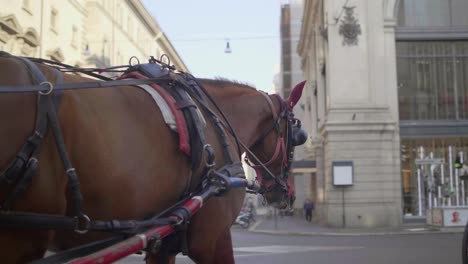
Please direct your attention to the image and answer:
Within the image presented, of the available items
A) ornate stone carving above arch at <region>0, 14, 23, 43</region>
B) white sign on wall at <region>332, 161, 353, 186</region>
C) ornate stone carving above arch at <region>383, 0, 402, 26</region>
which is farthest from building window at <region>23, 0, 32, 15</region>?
ornate stone carving above arch at <region>383, 0, 402, 26</region>

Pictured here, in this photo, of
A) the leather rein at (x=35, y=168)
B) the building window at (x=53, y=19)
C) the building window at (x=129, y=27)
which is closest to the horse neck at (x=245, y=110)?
the leather rein at (x=35, y=168)

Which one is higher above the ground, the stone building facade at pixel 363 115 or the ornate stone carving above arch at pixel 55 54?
the ornate stone carving above arch at pixel 55 54

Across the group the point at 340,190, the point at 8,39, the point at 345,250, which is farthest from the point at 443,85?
the point at 8,39

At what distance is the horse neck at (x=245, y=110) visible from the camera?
4145 mm

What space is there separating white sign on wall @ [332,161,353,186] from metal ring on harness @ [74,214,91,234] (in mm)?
25194

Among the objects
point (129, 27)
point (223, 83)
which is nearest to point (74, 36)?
point (129, 27)

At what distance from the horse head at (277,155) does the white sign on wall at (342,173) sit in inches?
902

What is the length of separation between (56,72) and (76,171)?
53 cm

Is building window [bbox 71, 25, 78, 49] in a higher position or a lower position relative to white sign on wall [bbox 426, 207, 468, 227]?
higher

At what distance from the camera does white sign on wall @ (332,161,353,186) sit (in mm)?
27109

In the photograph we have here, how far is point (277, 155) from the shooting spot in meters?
4.49

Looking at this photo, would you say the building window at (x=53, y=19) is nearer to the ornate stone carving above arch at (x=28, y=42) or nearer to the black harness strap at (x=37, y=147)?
the ornate stone carving above arch at (x=28, y=42)

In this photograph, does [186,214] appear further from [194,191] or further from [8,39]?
[8,39]

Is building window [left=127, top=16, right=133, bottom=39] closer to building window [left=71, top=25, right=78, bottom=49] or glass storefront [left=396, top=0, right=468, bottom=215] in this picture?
building window [left=71, top=25, right=78, bottom=49]
